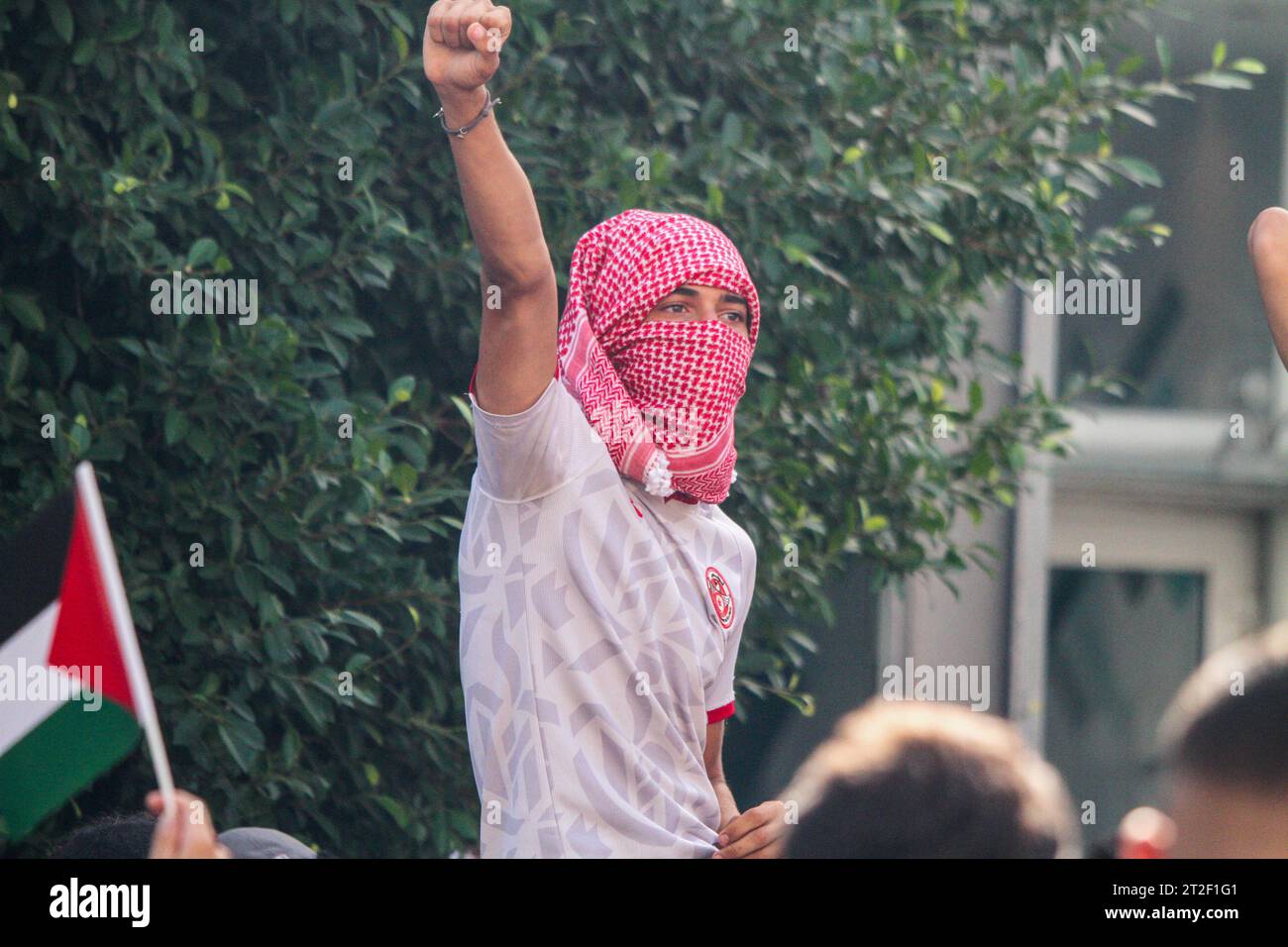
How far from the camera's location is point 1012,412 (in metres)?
4.62

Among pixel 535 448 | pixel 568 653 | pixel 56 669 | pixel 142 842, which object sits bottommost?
pixel 142 842

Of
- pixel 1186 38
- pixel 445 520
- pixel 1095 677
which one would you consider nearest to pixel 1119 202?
pixel 1186 38

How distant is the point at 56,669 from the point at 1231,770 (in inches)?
49.4

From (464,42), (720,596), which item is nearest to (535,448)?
(720,596)

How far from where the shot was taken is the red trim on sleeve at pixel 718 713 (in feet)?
10.4

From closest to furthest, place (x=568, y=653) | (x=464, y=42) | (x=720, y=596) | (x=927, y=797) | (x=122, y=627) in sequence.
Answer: (x=927, y=797), (x=122, y=627), (x=464, y=42), (x=568, y=653), (x=720, y=596)

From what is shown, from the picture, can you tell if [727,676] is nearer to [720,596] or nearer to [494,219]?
[720,596]

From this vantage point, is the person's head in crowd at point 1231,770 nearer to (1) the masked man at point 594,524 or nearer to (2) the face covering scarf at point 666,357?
(1) the masked man at point 594,524

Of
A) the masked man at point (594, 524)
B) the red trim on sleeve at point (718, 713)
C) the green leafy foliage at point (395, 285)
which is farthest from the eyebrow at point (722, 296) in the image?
the green leafy foliage at point (395, 285)

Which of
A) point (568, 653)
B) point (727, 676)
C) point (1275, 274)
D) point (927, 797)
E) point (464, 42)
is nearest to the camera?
point (927, 797)

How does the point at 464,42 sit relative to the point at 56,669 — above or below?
above

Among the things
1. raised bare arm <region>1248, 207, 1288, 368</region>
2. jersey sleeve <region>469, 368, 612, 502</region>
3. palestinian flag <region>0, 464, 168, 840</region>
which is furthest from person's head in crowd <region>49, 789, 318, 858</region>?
raised bare arm <region>1248, 207, 1288, 368</region>

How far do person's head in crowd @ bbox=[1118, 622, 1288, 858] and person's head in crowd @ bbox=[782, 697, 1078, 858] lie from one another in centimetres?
13

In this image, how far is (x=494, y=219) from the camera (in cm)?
259
